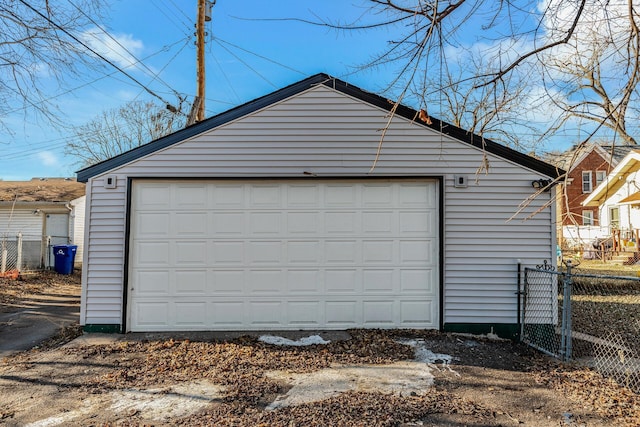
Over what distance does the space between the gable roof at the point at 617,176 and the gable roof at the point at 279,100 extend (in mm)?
1265

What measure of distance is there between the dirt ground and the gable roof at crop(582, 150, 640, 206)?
6.76 feet

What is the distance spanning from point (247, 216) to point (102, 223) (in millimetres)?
2268

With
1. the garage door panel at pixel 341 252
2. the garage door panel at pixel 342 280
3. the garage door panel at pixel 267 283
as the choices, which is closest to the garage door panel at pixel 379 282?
the garage door panel at pixel 342 280

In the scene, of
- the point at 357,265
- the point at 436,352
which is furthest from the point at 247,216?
the point at 436,352

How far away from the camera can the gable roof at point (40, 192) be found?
54.6 feet

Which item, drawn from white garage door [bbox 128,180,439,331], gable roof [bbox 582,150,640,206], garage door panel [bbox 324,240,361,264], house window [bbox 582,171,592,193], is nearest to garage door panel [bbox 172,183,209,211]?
white garage door [bbox 128,180,439,331]

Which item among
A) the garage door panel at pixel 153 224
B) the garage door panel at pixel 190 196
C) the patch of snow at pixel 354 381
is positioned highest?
the garage door panel at pixel 190 196

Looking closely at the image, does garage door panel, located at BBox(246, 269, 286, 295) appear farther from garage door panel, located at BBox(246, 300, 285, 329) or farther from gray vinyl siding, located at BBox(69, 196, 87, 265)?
gray vinyl siding, located at BBox(69, 196, 87, 265)

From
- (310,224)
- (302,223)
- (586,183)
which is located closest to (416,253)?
(310,224)

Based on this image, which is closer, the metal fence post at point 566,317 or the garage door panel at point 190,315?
the metal fence post at point 566,317

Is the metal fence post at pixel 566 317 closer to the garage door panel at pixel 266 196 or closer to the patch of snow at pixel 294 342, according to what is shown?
the patch of snow at pixel 294 342

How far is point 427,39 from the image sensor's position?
3.10 meters

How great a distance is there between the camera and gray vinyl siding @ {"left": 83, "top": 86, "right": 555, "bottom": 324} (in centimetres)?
643

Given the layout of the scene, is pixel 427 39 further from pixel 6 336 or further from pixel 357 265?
pixel 6 336
